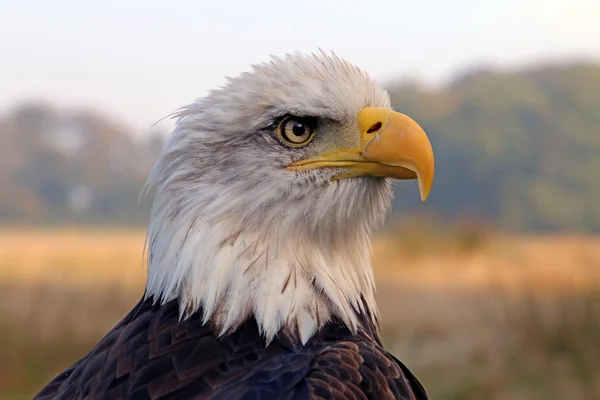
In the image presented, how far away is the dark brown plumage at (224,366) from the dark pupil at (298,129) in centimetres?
80

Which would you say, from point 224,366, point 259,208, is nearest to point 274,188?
point 259,208

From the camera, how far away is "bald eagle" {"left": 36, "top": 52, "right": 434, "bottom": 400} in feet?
9.49

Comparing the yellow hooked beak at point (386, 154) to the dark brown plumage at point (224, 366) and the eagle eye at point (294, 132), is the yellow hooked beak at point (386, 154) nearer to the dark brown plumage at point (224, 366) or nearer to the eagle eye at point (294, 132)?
the eagle eye at point (294, 132)

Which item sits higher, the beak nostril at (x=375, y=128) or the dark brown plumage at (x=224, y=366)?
the beak nostril at (x=375, y=128)

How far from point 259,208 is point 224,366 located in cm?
66

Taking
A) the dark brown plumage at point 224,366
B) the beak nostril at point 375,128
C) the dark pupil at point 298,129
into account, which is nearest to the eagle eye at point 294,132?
the dark pupil at point 298,129

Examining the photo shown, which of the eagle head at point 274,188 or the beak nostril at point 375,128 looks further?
the beak nostril at point 375,128

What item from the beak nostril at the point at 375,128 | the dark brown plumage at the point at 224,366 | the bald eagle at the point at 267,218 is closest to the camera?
the dark brown plumage at the point at 224,366

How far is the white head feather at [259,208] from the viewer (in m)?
2.98

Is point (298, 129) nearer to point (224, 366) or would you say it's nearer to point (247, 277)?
Result: point (247, 277)

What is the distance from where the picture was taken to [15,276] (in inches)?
619

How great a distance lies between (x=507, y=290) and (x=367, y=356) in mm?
9847

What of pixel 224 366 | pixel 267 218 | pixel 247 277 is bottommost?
pixel 224 366

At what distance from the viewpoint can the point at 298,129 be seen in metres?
3.13
